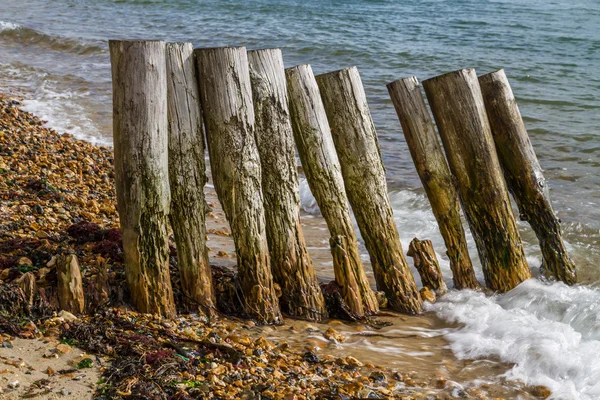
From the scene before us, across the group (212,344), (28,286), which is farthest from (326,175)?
(28,286)

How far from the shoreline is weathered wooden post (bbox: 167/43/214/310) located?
336 mm

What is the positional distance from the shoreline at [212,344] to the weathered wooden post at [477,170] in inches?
33.7

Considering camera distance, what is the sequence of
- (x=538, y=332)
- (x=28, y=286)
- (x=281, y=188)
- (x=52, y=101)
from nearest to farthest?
(x=28, y=286) → (x=281, y=188) → (x=538, y=332) → (x=52, y=101)

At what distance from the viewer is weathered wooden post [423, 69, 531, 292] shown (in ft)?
17.6

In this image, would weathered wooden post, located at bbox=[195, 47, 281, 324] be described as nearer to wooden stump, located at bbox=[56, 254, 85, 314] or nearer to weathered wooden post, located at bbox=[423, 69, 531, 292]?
wooden stump, located at bbox=[56, 254, 85, 314]

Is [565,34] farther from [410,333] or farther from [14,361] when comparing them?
[14,361]

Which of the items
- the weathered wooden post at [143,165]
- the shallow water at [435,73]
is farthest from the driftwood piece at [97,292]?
the shallow water at [435,73]

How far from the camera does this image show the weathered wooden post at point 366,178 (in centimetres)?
517

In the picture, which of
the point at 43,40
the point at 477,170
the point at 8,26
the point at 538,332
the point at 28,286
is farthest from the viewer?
the point at 8,26

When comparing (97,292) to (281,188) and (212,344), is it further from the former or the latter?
(281,188)

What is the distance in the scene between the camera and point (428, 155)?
547 cm

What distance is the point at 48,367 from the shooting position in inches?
147

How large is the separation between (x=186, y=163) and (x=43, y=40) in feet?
57.2

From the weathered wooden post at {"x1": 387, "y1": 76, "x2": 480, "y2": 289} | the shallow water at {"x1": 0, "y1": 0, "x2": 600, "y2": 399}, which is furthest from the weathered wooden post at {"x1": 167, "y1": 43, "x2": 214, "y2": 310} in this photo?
the weathered wooden post at {"x1": 387, "y1": 76, "x2": 480, "y2": 289}
